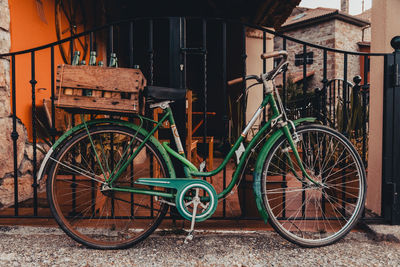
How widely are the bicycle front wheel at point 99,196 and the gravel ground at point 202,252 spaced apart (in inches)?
4.2

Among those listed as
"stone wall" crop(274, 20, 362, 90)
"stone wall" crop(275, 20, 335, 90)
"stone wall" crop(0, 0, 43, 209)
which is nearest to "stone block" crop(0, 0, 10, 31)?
"stone wall" crop(0, 0, 43, 209)

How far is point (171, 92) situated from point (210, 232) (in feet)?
3.32

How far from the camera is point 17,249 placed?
5.77ft

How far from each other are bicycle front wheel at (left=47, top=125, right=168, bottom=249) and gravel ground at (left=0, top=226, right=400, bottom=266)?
0.35 ft

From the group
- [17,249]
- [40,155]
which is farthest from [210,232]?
[40,155]

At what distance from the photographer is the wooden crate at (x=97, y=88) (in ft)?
5.31

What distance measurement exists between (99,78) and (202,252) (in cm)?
121

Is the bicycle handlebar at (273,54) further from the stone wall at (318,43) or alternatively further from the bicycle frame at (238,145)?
the stone wall at (318,43)

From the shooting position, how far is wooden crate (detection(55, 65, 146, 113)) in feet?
5.31

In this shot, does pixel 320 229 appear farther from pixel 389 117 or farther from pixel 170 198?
pixel 170 198

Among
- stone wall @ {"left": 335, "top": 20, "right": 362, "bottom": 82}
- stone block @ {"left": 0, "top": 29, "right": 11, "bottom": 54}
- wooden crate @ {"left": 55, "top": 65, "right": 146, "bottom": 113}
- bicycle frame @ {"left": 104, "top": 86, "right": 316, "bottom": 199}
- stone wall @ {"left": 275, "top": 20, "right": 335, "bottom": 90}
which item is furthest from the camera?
stone wall @ {"left": 335, "top": 20, "right": 362, "bottom": 82}

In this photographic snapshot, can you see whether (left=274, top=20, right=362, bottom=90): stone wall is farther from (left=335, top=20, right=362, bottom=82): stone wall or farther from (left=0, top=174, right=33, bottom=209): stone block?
(left=0, top=174, right=33, bottom=209): stone block

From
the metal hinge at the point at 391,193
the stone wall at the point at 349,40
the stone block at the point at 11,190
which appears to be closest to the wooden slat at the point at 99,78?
the stone block at the point at 11,190

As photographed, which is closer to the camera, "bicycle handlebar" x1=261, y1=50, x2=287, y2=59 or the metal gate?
"bicycle handlebar" x1=261, y1=50, x2=287, y2=59
